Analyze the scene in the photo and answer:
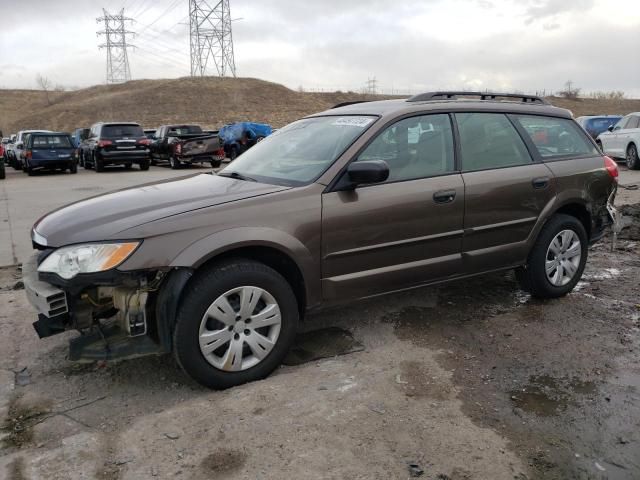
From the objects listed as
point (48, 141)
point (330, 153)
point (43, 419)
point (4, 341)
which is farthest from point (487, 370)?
point (48, 141)

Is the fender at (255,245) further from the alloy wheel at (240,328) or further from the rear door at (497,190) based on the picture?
the rear door at (497,190)

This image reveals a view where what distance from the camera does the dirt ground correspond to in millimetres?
2512

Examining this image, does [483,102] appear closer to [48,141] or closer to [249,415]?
[249,415]

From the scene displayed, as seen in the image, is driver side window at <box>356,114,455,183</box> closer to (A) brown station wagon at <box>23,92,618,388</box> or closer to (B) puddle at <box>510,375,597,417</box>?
(A) brown station wagon at <box>23,92,618,388</box>

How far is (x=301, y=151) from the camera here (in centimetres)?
395

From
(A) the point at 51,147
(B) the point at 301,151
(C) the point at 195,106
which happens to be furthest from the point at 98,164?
(C) the point at 195,106

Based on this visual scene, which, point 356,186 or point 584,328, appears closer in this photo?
point 356,186

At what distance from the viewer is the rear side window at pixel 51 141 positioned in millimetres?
18344

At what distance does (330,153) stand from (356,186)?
0.36m

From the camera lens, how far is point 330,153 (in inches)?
145

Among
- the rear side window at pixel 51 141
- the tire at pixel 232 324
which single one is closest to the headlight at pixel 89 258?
the tire at pixel 232 324

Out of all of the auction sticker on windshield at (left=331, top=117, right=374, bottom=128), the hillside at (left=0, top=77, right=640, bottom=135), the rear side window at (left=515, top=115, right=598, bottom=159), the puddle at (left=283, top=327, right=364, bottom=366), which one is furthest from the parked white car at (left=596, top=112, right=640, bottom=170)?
the hillside at (left=0, top=77, right=640, bottom=135)

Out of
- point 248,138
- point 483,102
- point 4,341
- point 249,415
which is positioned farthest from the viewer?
point 248,138

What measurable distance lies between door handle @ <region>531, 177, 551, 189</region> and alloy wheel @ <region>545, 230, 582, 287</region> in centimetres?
48
